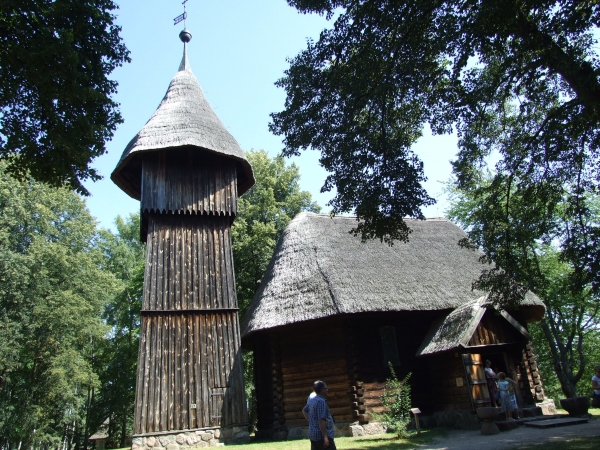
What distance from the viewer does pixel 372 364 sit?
14039 mm

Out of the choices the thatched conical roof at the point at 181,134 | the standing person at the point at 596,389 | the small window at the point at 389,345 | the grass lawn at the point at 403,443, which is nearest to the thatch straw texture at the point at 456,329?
the small window at the point at 389,345

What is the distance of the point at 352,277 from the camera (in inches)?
584

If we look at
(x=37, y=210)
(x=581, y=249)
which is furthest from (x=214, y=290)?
(x=37, y=210)

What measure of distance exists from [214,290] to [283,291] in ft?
7.73

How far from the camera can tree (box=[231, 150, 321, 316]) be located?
22781mm

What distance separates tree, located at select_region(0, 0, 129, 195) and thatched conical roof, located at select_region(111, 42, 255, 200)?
6983 mm

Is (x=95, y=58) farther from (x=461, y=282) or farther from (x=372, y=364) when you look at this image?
(x=461, y=282)

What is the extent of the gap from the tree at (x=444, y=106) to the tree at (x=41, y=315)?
1923cm

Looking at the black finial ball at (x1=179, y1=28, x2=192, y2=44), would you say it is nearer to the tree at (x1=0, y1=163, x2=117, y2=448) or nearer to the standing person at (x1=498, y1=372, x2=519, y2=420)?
the tree at (x1=0, y1=163, x2=117, y2=448)

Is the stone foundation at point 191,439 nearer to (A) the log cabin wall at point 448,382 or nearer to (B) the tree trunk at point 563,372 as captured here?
(A) the log cabin wall at point 448,382

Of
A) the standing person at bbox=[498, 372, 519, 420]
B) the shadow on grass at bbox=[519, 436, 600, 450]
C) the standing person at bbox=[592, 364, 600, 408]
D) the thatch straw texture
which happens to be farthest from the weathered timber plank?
the standing person at bbox=[592, 364, 600, 408]

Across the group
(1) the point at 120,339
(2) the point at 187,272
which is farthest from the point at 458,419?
(1) the point at 120,339

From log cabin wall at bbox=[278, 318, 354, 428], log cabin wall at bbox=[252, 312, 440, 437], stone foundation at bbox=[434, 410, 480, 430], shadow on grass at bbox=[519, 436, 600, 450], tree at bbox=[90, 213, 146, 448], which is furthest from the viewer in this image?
tree at bbox=[90, 213, 146, 448]

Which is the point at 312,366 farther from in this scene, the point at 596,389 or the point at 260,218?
the point at 260,218
